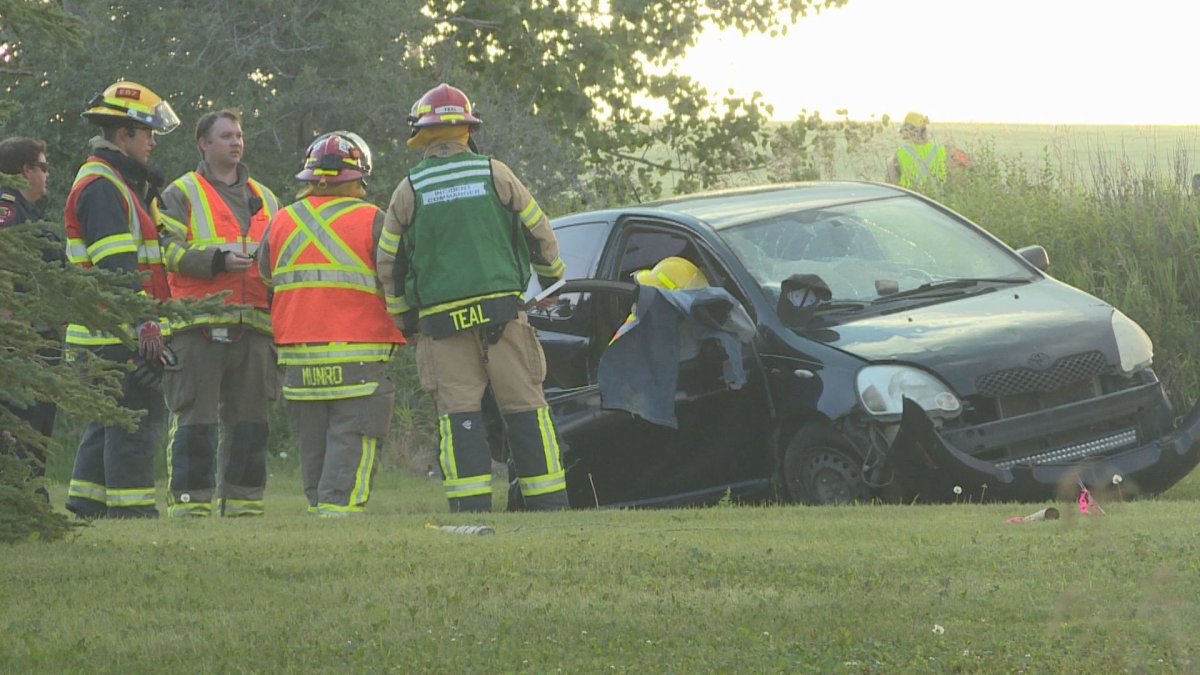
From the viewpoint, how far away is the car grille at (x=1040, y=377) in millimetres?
8297

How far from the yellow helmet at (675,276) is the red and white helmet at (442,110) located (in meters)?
1.21

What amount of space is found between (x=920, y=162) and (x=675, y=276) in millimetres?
7453

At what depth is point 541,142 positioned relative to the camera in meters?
19.4

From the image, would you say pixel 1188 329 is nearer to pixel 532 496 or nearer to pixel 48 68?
pixel 532 496

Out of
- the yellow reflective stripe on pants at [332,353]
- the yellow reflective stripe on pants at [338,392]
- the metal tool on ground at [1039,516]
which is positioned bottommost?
the metal tool on ground at [1039,516]

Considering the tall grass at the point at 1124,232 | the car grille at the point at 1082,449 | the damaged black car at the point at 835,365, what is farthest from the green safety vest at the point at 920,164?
the car grille at the point at 1082,449

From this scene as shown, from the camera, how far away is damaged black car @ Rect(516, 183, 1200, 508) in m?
8.28

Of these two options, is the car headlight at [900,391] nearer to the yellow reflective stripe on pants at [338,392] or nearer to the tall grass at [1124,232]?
the yellow reflective stripe on pants at [338,392]

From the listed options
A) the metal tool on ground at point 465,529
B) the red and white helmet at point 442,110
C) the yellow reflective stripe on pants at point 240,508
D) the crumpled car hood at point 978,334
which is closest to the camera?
the metal tool on ground at point 465,529

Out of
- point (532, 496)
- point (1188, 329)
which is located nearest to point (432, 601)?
point (532, 496)

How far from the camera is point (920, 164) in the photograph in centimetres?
A: 1623

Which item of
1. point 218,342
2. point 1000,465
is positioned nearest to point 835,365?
point 1000,465

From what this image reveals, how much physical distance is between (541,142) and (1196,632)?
1470cm

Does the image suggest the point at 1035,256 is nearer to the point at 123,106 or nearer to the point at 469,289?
the point at 469,289
